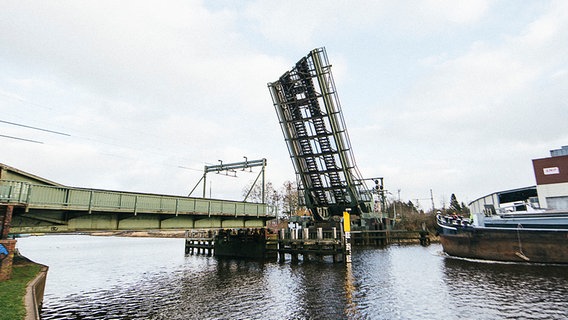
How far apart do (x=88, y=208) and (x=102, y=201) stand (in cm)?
76

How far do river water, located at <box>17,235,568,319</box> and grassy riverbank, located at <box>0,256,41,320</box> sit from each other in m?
1.77

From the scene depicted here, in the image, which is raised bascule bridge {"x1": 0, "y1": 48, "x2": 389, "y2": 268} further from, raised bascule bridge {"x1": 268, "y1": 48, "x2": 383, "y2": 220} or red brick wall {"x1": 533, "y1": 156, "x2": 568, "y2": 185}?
red brick wall {"x1": 533, "y1": 156, "x2": 568, "y2": 185}

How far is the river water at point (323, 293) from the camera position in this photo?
11.9 meters

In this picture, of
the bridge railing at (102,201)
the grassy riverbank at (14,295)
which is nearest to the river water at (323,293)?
the grassy riverbank at (14,295)

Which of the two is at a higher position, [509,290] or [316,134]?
[316,134]

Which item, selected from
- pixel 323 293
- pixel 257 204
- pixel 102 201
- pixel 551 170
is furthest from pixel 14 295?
pixel 551 170

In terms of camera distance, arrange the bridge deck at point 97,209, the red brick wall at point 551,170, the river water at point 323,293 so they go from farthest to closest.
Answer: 1. the red brick wall at point 551,170
2. the bridge deck at point 97,209
3. the river water at point 323,293

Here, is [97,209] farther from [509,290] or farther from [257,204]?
[509,290]

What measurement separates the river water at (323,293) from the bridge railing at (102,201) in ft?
14.4

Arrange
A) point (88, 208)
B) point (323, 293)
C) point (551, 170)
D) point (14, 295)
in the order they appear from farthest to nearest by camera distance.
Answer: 1. point (551, 170)
2. point (323, 293)
3. point (88, 208)
4. point (14, 295)

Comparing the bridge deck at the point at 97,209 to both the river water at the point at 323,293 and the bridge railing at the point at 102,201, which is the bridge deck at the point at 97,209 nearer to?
the bridge railing at the point at 102,201

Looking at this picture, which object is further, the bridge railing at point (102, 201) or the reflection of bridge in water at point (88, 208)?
the reflection of bridge in water at point (88, 208)

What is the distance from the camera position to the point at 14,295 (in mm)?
9375

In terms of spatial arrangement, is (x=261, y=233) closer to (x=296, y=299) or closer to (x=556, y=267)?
(x=296, y=299)
